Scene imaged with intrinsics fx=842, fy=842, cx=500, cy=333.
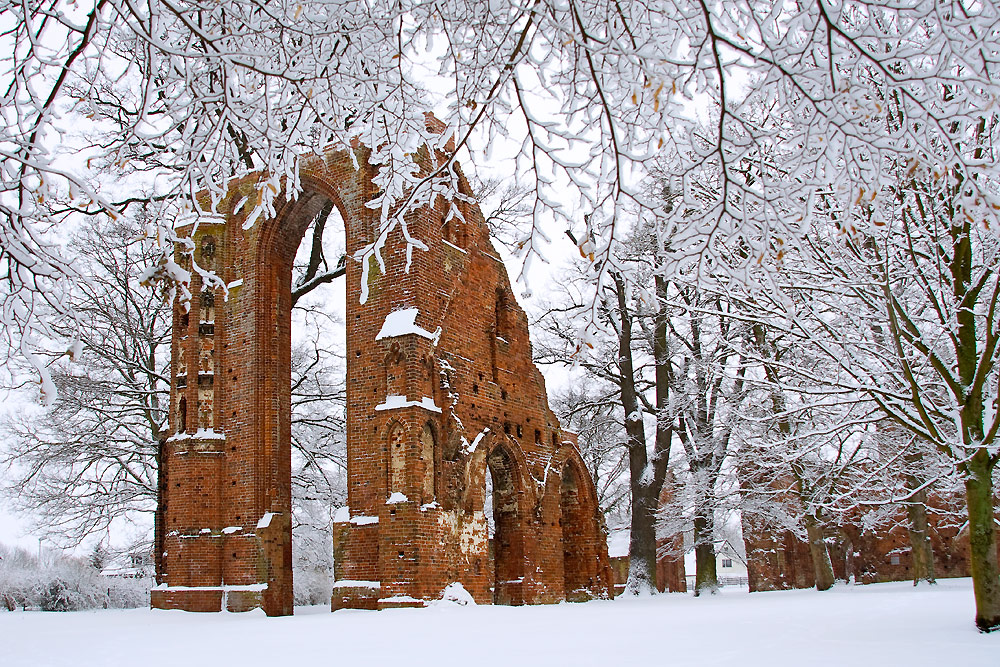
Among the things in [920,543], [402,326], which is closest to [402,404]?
[402,326]

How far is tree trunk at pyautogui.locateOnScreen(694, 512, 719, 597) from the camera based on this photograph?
66.0 feet

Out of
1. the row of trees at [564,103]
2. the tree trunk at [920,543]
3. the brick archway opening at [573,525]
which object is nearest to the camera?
the row of trees at [564,103]

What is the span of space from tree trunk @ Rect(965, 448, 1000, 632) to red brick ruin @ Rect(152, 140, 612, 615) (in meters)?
6.48

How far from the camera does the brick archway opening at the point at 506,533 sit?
46.2 feet

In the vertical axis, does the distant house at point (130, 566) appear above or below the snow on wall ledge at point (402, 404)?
below

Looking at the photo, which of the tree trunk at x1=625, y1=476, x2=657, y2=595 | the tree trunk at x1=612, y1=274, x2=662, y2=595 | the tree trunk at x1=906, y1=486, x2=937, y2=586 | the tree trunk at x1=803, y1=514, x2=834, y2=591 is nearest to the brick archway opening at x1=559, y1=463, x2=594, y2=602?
the tree trunk at x1=612, y1=274, x2=662, y2=595

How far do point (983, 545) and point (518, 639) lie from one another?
4663 millimetres

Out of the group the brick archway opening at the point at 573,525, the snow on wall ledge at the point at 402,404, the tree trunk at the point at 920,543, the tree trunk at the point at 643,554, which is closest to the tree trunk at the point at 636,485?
the tree trunk at the point at 643,554

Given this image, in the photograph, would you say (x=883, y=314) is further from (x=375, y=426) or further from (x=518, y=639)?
(x=375, y=426)

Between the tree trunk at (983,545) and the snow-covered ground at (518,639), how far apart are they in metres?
0.30

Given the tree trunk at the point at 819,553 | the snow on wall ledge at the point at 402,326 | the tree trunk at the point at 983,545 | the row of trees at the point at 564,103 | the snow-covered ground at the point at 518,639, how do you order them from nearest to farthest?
the row of trees at the point at 564,103
the snow-covered ground at the point at 518,639
the tree trunk at the point at 983,545
the snow on wall ledge at the point at 402,326
the tree trunk at the point at 819,553

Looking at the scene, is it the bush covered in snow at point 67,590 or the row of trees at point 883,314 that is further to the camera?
the bush covered in snow at point 67,590

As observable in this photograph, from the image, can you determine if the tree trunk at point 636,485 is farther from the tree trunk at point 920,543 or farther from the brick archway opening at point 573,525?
the tree trunk at point 920,543

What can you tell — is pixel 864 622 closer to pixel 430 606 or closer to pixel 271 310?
pixel 430 606
